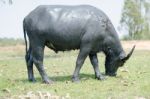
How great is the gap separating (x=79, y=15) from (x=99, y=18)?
673mm

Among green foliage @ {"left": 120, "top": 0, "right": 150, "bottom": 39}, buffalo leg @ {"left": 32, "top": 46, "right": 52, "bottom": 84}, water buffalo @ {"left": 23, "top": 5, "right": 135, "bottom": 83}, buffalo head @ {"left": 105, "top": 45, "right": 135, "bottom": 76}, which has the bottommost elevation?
green foliage @ {"left": 120, "top": 0, "right": 150, "bottom": 39}

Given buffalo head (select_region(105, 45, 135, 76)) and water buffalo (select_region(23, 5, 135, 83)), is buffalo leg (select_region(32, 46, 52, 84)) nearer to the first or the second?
water buffalo (select_region(23, 5, 135, 83))

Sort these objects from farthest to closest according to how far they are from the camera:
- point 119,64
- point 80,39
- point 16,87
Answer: point 119,64 → point 80,39 → point 16,87

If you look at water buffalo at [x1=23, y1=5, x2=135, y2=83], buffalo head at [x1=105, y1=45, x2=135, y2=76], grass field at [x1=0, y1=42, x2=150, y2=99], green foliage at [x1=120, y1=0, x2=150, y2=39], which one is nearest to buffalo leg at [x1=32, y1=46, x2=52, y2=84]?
water buffalo at [x1=23, y1=5, x2=135, y2=83]

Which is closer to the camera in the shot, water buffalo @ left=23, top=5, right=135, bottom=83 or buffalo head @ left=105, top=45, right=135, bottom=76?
water buffalo @ left=23, top=5, right=135, bottom=83

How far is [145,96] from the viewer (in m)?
12.2

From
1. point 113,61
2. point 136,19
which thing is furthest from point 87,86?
point 136,19

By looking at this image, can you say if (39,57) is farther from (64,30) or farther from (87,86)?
(87,86)

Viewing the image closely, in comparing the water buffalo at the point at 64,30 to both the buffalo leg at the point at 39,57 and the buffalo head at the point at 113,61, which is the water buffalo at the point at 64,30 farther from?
the buffalo head at the point at 113,61

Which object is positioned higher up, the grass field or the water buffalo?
the water buffalo

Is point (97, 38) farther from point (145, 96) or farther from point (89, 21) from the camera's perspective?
point (145, 96)

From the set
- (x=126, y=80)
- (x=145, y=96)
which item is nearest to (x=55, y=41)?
(x=126, y=80)

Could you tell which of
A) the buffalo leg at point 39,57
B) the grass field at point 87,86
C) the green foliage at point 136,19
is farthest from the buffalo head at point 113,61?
the green foliage at point 136,19

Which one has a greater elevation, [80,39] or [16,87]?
[80,39]
